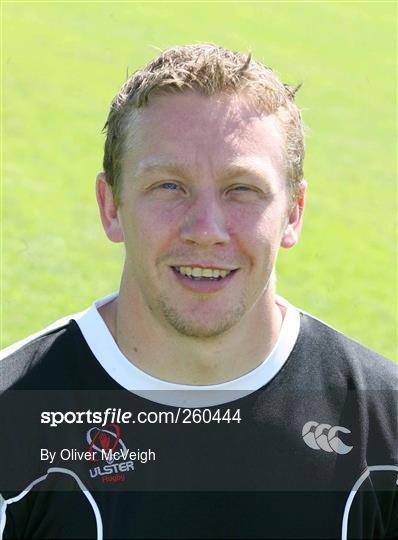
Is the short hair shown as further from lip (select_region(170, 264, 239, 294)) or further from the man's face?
lip (select_region(170, 264, 239, 294))

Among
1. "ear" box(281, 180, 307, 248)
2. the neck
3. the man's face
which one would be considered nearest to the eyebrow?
the man's face

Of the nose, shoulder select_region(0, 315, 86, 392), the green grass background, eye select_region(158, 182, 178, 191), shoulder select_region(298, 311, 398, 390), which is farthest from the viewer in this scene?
the green grass background

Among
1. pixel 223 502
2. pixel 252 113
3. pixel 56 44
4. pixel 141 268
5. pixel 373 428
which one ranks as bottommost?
pixel 223 502

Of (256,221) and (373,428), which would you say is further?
(373,428)

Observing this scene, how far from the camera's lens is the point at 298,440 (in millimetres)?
3121

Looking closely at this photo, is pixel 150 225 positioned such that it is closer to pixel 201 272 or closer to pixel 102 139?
pixel 201 272

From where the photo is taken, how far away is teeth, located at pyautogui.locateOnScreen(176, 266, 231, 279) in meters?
2.94

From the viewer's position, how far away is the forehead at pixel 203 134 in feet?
9.61

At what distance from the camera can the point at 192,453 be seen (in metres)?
3.08

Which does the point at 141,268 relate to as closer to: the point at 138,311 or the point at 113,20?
the point at 138,311

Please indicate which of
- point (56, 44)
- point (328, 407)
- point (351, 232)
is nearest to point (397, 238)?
point (351, 232)

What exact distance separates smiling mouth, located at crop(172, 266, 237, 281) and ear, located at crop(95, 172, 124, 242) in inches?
14.0

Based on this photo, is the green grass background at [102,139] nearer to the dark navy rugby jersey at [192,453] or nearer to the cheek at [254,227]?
the dark navy rugby jersey at [192,453]

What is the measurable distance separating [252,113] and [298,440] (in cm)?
103
